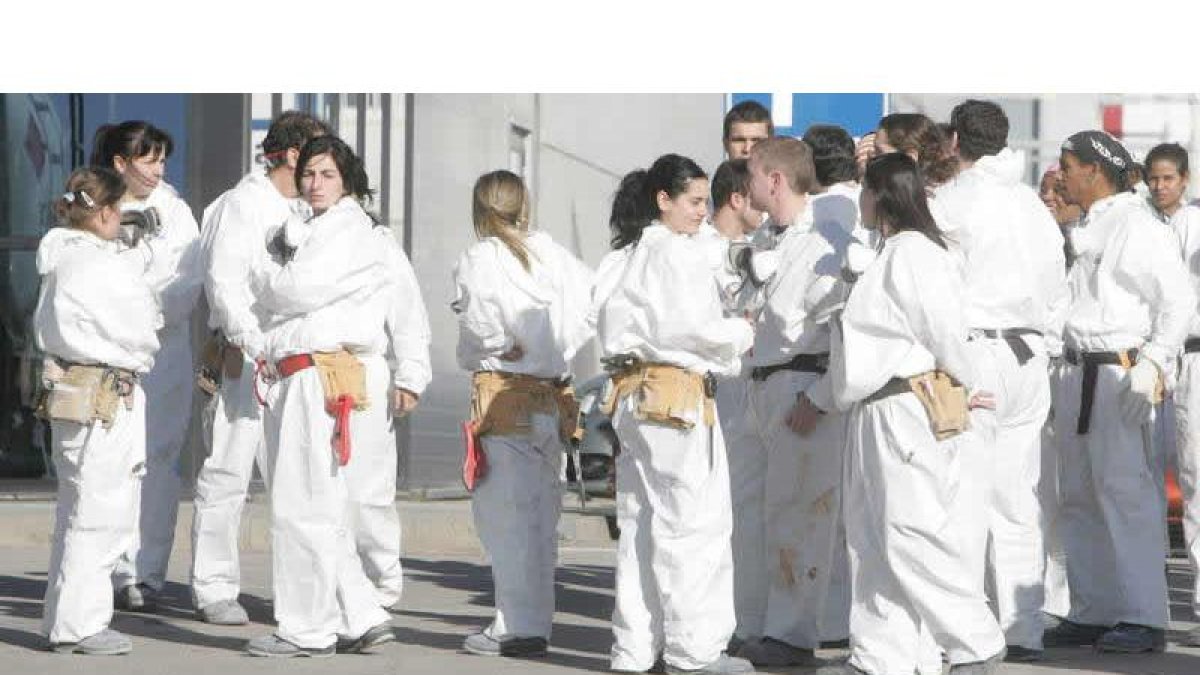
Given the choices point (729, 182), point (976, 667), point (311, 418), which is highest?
point (729, 182)

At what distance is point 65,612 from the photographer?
9.80 meters

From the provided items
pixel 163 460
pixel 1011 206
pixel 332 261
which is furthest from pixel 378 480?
pixel 1011 206

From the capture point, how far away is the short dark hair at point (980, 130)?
396 inches

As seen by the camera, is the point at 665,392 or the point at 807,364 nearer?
the point at 665,392

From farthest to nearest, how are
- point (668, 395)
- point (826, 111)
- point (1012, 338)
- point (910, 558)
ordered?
point (826, 111), point (1012, 338), point (668, 395), point (910, 558)

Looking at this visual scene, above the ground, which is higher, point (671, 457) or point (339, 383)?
point (339, 383)

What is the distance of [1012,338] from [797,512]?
1.05 metres

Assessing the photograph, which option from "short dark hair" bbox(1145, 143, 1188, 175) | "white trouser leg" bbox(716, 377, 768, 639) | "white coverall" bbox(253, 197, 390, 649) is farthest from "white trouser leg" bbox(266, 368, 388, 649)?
"short dark hair" bbox(1145, 143, 1188, 175)

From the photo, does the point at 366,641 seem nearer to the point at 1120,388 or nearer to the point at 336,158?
the point at 336,158

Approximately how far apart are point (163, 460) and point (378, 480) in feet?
3.33

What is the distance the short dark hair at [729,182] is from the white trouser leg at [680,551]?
1378 millimetres

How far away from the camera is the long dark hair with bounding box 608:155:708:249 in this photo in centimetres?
959

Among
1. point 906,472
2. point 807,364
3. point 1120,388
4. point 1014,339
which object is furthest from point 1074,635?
point 906,472

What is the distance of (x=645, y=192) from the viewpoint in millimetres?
9680
